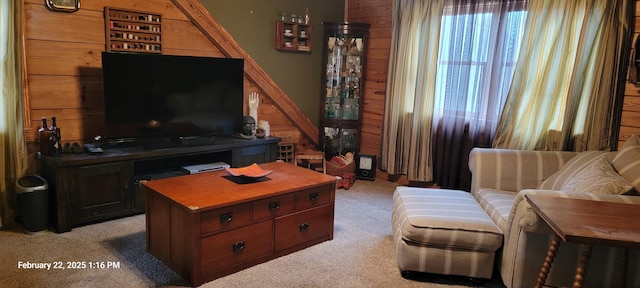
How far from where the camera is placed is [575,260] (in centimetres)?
233

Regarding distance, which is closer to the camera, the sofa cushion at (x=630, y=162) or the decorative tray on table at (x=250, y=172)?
the sofa cushion at (x=630, y=162)

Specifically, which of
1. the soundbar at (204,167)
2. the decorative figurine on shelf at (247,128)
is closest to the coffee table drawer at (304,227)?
the soundbar at (204,167)

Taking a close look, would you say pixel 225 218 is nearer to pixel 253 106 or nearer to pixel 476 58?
pixel 253 106

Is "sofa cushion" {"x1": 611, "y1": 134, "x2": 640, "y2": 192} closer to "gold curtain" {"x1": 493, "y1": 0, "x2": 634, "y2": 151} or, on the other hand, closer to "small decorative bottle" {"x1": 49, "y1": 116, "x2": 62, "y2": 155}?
"gold curtain" {"x1": 493, "y1": 0, "x2": 634, "y2": 151}

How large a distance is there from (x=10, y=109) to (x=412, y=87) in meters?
3.46

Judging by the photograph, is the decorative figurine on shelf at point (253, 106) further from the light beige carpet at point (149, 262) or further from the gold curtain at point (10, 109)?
the gold curtain at point (10, 109)

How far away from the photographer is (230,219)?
99.5 inches

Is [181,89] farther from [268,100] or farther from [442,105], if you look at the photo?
[442,105]

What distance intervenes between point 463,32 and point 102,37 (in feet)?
10.5

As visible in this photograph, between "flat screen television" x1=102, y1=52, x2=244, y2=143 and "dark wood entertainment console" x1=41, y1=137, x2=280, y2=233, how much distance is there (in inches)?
8.4

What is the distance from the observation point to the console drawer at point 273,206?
2657 mm

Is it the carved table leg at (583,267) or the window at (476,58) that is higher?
the window at (476,58)

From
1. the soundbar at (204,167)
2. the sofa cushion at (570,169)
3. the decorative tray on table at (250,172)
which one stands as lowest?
the soundbar at (204,167)

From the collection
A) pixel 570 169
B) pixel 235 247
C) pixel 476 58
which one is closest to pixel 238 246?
pixel 235 247
